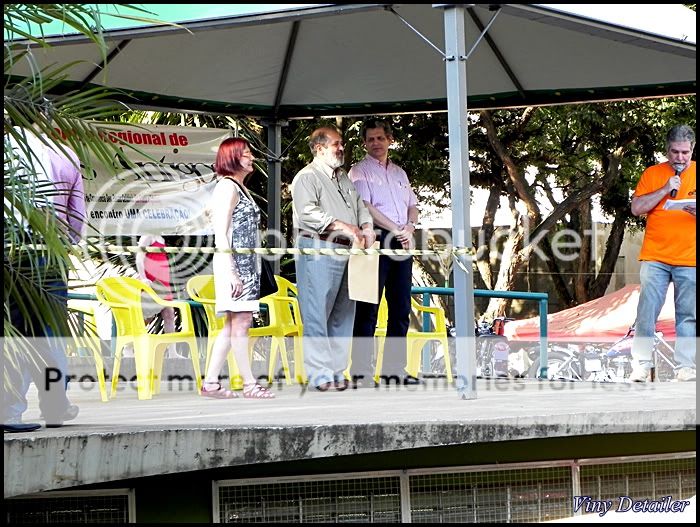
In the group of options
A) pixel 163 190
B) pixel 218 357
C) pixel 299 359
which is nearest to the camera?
pixel 218 357

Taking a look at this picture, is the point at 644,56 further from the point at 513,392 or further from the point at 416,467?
the point at 416,467

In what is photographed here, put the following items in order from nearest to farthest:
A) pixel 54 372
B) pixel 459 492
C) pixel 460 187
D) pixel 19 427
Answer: pixel 19 427 < pixel 54 372 < pixel 459 492 < pixel 460 187

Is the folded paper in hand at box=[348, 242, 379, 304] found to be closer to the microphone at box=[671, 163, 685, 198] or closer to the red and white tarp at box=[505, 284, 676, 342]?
the microphone at box=[671, 163, 685, 198]

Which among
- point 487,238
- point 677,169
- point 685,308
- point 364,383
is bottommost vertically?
point 364,383

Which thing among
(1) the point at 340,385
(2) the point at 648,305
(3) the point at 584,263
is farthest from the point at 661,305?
(3) the point at 584,263

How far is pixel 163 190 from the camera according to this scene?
11023 millimetres

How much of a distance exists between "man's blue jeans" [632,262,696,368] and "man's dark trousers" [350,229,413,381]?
5.76 ft

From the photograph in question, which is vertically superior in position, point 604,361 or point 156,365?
point 156,365

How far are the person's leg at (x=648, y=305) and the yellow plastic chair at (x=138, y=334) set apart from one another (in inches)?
132

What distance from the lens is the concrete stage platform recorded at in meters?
4.65

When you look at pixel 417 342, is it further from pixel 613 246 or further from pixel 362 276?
pixel 613 246

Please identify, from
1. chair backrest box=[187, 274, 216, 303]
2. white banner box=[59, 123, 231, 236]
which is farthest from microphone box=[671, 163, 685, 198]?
white banner box=[59, 123, 231, 236]

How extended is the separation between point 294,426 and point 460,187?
2288 millimetres

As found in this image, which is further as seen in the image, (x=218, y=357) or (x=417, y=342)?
(x=417, y=342)
